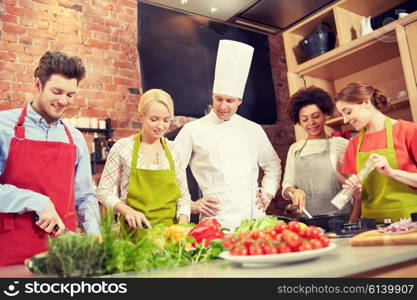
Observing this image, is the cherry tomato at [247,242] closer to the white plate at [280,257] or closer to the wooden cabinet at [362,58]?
the white plate at [280,257]

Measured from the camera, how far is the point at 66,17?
12.5ft

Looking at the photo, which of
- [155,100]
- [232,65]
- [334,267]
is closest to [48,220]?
[155,100]

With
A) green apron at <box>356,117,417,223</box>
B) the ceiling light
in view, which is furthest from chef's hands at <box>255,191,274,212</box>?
the ceiling light

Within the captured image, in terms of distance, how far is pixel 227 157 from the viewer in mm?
2529

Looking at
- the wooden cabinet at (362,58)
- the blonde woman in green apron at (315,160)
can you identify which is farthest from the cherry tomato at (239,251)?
the wooden cabinet at (362,58)

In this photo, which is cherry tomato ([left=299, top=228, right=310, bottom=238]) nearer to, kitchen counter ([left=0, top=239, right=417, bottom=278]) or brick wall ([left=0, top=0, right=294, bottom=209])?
kitchen counter ([left=0, top=239, right=417, bottom=278])

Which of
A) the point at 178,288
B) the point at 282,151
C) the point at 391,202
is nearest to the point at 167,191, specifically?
the point at 391,202

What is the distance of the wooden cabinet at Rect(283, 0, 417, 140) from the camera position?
111 inches

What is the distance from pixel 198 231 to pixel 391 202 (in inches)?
41.0

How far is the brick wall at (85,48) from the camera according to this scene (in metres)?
3.47

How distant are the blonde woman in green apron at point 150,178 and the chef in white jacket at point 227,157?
42cm

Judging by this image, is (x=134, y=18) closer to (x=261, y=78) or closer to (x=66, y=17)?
(x=66, y=17)

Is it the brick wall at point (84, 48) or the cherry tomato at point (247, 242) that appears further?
the brick wall at point (84, 48)

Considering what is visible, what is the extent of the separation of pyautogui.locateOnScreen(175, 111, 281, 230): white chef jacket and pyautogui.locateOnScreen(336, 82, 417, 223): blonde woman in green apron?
2.02 feet
